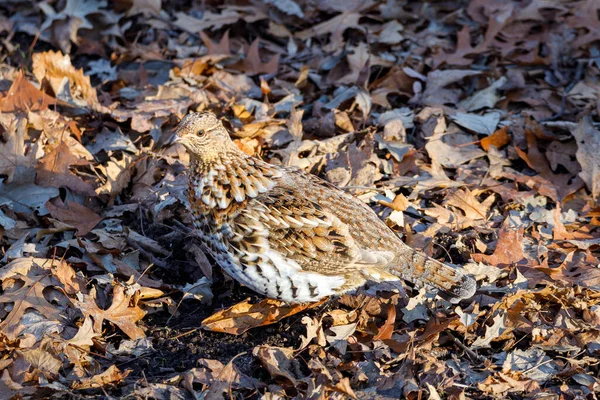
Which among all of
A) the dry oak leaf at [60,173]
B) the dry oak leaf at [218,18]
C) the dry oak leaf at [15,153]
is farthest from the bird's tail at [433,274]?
the dry oak leaf at [218,18]

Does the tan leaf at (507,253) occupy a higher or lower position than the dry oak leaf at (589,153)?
lower

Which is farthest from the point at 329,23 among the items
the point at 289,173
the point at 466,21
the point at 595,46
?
the point at 289,173

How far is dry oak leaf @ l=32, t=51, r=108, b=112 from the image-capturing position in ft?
23.4

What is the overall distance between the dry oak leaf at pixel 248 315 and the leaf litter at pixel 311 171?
16 mm

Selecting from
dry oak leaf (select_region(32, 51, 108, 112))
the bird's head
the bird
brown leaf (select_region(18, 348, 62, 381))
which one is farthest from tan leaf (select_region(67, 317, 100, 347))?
dry oak leaf (select_region(32, 51, 108, 112))

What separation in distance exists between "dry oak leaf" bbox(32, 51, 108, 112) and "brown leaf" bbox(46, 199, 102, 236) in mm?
1474

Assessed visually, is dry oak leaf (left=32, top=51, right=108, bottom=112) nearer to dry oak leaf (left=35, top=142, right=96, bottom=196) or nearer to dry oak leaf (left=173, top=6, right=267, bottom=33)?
dry oak leaf (left=35, top=142, right=96, bottom=196)

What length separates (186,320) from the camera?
5.38 meters

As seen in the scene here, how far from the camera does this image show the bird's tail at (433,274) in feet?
17.0

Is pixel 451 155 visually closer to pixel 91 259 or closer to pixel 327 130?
pixel 327 130

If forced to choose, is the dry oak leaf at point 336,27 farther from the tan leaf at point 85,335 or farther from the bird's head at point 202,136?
the tan leaf at point 85,335

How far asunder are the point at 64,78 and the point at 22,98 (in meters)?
0.52

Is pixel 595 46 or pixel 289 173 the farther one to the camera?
pixel 595 46

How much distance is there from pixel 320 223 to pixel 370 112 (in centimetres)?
247
